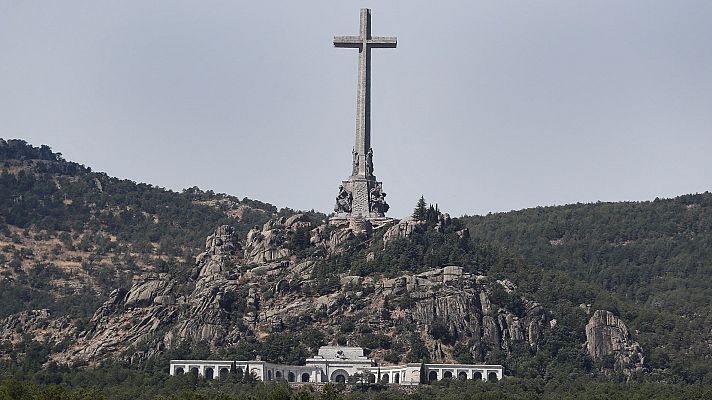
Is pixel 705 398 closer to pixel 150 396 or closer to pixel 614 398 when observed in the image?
pixel 614 398

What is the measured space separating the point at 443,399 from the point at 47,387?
31.4m

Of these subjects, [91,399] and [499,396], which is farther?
[499,396]

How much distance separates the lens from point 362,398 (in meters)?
196

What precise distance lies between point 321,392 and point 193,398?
18.5 meters

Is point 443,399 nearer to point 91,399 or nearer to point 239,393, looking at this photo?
point 239,393

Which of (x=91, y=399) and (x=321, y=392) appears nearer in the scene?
(x=91, y=399)

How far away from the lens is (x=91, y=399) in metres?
180

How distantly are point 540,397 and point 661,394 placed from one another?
9.83 meters

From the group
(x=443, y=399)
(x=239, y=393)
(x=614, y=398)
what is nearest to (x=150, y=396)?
(x=239, y=393)

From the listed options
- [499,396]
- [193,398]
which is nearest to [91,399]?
[193,398]

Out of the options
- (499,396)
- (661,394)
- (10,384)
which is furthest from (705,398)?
(10,384)

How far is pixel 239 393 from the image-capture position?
199 meters

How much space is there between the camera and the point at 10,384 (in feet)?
618

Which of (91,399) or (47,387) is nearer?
(91,399)
